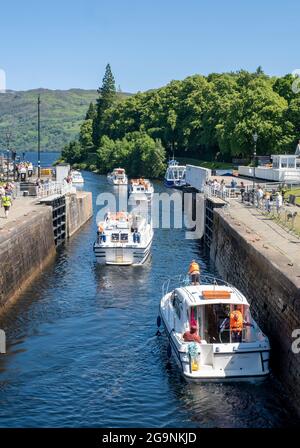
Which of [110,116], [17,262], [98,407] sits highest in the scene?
[110,116]

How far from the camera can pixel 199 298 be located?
29188 mm

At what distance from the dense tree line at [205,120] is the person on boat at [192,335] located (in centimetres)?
7605

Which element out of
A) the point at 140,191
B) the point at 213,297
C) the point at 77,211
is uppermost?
the point at 140,191

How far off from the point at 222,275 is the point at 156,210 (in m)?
41.7

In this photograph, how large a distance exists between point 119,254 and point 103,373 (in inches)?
831

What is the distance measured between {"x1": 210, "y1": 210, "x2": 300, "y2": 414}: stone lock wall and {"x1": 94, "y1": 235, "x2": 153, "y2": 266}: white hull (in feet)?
24.9

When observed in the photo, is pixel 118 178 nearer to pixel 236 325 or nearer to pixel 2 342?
pixel 2 342

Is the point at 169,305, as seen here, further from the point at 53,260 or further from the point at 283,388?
the point at 53,260

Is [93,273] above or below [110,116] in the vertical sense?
below

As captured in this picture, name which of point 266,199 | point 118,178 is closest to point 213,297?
point 266,199

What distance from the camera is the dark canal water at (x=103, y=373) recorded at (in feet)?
79.4

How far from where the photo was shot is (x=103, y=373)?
28312 millimetres

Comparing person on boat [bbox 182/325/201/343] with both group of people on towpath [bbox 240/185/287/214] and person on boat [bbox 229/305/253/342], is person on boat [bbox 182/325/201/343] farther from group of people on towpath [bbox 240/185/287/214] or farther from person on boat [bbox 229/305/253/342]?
group of people on towpath [bbox 240/185/287/214]
